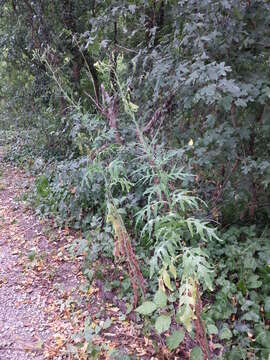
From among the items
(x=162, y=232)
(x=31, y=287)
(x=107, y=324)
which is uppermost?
(x=162, y=232)

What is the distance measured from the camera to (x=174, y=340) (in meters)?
2.73

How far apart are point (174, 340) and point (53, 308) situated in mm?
1336

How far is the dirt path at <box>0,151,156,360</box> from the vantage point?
3.01m

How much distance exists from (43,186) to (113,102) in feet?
8.15

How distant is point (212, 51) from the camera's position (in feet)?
10.5

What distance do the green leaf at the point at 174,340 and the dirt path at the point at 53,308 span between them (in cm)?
25

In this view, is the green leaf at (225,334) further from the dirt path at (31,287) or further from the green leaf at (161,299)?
the dirt path at (31,287)

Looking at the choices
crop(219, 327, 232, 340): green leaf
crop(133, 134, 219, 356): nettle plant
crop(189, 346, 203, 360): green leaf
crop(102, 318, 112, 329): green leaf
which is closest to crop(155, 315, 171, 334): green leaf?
crop(133, 134, 219, 356): nettle plant

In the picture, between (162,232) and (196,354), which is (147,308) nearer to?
(196,354)

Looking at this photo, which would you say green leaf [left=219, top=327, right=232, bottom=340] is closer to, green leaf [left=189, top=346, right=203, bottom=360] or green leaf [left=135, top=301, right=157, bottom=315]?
green leaf [left=189, top=346, right=203, bottom=360]

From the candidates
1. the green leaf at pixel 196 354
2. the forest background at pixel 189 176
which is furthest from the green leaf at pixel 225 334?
the green leaf at pixel 196 354

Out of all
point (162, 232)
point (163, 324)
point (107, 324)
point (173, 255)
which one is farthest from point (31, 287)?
point (173, 255)

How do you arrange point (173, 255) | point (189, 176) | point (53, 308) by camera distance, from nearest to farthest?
point (173, 255) → point (189, 176) → point (53, 308)

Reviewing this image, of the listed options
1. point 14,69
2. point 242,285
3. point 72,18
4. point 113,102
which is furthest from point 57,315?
point 14,69
